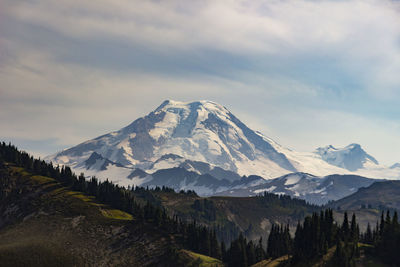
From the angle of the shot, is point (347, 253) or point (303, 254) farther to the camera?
point (303, 254)

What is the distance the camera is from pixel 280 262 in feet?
651

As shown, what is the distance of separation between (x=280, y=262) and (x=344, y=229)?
29.5 meters

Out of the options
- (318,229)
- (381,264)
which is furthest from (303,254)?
(381,264)

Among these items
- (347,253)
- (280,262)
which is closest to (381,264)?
(347,253)

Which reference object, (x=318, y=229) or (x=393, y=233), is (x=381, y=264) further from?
(x=318, y=229)

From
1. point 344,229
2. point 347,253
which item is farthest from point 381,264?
point 344,229

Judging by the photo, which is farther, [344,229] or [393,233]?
[344,229]

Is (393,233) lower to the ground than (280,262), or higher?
higher

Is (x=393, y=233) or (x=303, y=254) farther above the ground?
(x=393, y=233)

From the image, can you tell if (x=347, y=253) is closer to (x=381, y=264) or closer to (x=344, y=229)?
(x=381, y=264)

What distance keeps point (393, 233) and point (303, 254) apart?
34490 millimetres

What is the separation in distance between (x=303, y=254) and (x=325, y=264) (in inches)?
627

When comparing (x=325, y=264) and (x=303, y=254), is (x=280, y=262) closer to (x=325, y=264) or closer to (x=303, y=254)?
(x=303, y=254)

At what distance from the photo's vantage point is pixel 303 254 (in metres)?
187
